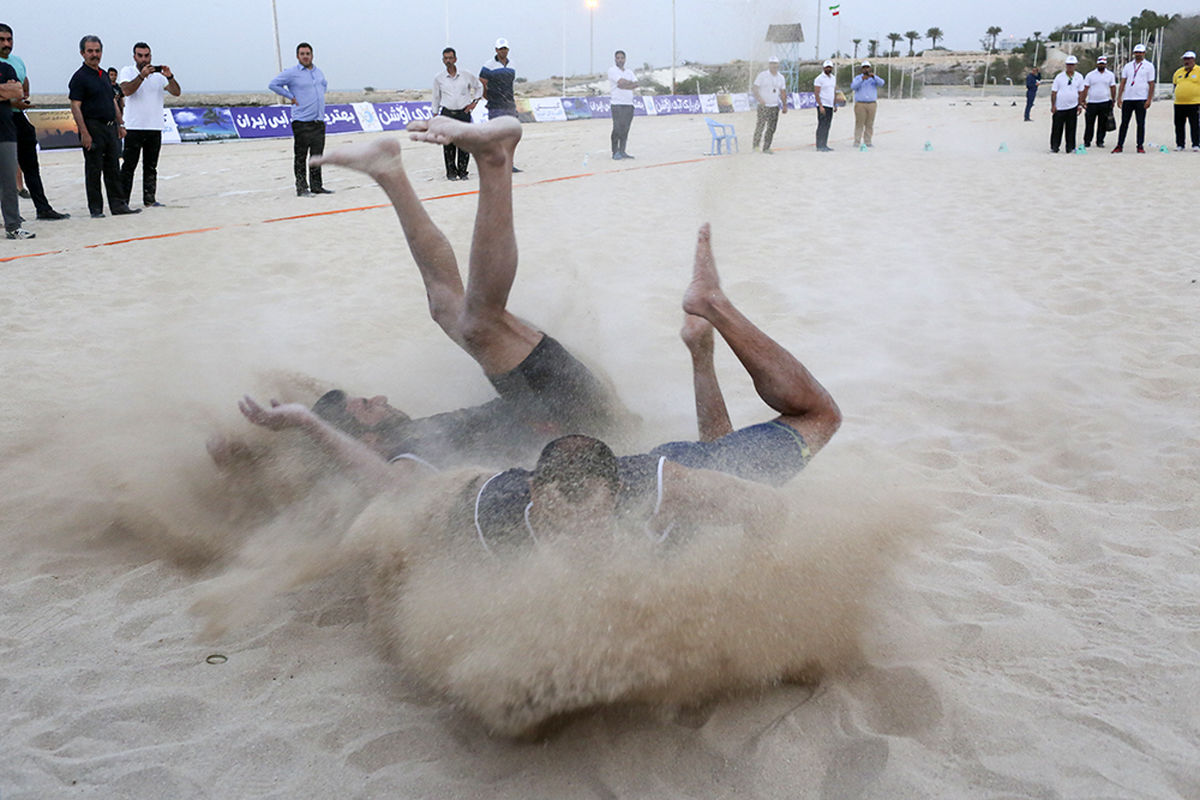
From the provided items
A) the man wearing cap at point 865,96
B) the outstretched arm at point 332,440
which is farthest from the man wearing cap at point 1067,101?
the outstretched arm at point 332,440

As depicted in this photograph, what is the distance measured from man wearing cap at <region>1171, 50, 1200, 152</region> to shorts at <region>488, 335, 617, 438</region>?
12.4 m

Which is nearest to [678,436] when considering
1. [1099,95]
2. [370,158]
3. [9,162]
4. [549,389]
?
[549,389]

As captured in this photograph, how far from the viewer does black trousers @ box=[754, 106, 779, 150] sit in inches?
275

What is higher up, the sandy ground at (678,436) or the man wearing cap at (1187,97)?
the man wearing cap at (1187,97)

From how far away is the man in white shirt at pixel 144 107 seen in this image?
26.4 ft

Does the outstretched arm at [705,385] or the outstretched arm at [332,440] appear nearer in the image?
the outstretched arm at [332,440]

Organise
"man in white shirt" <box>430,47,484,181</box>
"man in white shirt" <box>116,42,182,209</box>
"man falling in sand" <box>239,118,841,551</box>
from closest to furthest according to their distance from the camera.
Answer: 1. "man falling in sand" <box>239,118,841,551</box>
2. "man in white shirt" <box>116,42,182,209</box>
3. "man in white shirt" <box>430,47,484,181</box>

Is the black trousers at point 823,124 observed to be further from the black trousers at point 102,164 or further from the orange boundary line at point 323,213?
the black trousers at point 102,164

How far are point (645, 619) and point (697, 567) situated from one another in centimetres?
16

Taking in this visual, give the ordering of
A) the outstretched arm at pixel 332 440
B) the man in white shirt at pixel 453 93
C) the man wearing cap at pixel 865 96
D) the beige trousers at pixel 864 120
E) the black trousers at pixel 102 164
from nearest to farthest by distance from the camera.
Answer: the outstretched arm at pixel 332 440 < the black trousers at pixel 102 164 < the man in white shirt at pixel 453 93 < the man wearing cap at pixel 865 96 < the beige trousers at pixel 864 120

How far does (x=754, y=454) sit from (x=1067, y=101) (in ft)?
41.5

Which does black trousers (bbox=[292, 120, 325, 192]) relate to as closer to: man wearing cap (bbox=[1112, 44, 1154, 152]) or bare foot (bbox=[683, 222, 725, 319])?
bare foot (bbox=[683, 222, 725, 319])

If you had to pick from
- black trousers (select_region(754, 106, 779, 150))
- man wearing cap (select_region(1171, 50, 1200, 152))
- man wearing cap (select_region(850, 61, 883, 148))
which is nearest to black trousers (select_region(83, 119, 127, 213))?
black trousers (select_region(754, 106, 779, 150))

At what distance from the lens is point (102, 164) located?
795cm
